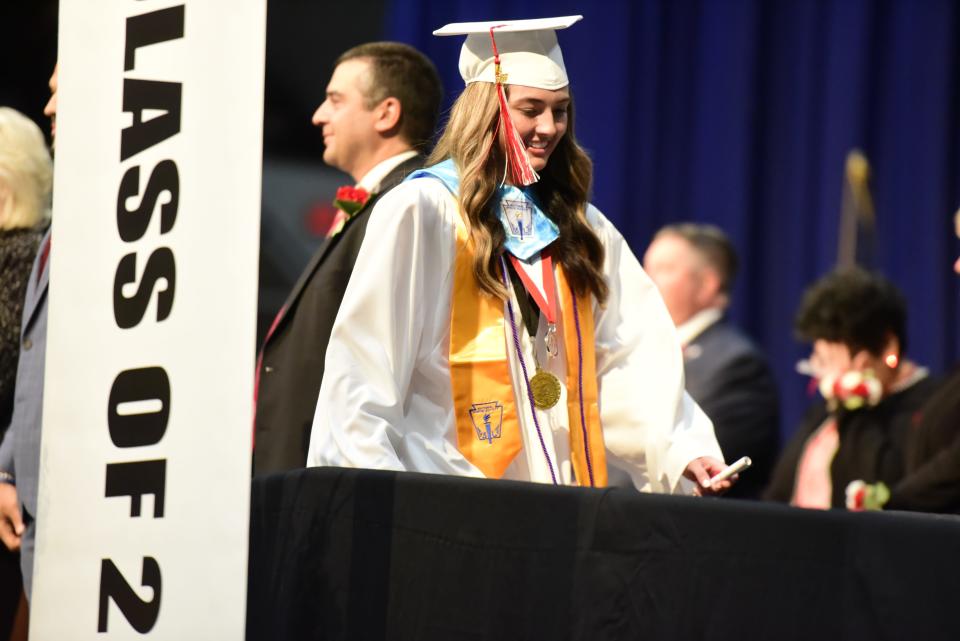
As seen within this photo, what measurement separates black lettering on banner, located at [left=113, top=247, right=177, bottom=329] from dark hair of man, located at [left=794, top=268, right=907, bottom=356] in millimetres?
3666

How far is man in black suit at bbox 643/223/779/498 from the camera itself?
5.88m

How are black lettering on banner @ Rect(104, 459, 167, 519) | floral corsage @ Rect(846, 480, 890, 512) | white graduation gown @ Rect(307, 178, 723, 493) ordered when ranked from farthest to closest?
floral corsage @ Rect(846, 480, 890, 512)
white graduation gown @ Rect(307, 178, 723, 493)
black lettering on banner @ Rect(104, 459, 167, 519)

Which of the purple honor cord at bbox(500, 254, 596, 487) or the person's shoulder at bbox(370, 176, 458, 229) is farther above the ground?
the person's shoulder at bbox(370, 176, 458, 229)

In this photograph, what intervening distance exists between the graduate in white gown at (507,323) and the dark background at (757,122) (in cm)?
403

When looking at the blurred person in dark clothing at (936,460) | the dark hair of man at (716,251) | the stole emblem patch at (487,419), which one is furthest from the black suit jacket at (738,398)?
the stole emblem patch at (487,419)

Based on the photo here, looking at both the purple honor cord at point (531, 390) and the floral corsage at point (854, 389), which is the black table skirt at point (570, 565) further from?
the floral corsage at point (854, 389)

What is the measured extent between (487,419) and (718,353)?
288 centimetres

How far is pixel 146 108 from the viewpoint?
Answer: 8.34 feet

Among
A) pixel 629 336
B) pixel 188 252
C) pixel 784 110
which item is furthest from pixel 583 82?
pixel 188 252

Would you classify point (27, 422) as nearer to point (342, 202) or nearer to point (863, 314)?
point (342, 202)

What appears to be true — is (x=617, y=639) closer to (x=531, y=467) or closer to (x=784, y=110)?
(x=531, y=467)

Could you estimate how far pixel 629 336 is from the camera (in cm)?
357

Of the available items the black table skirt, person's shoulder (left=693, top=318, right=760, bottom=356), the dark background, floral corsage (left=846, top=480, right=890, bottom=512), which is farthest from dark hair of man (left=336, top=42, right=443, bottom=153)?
the dark background

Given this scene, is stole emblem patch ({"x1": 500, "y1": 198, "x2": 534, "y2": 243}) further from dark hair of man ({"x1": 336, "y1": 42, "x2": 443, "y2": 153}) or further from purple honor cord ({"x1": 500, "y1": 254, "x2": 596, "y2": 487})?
dark hair of man ({"x1": 336, "y1": 42, "x2": 443, "y2": 153})
